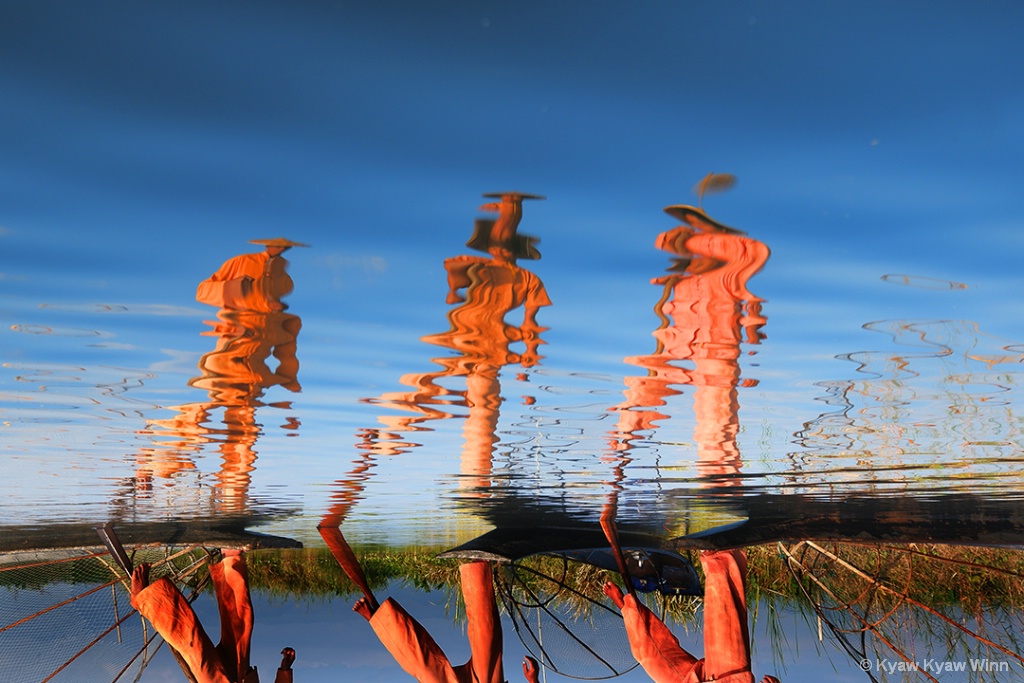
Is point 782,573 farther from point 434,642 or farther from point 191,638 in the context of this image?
point 191,638

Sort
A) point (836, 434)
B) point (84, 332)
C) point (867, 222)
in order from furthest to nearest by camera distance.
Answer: point (836, 434) < point (84, 332) < point (867, 222)

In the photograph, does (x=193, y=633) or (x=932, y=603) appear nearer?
(x=193, y=633)

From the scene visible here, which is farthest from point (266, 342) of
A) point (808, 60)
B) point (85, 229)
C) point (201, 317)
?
point (808, 60)

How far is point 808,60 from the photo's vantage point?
1.33 meters

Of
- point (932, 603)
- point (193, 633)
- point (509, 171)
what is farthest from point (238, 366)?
point (932, 603)

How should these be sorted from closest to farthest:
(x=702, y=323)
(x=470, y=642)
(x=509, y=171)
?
(x=509, y=171) < (x=702, y=323) < (x=470, y=642)

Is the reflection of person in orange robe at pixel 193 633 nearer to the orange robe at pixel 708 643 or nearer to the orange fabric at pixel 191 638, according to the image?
the orange fabric at pixel 191 638

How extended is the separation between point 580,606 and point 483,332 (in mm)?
7798

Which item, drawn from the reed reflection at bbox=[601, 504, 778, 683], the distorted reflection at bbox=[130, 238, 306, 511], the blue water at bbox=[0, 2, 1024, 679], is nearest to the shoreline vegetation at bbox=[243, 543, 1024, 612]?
the reed reflection at bbox=[601, 504, 778, 683]

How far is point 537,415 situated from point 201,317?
5.20ft

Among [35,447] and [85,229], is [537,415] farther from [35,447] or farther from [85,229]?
[35,447]

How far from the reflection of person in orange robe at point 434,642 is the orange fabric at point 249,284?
12.0 ft

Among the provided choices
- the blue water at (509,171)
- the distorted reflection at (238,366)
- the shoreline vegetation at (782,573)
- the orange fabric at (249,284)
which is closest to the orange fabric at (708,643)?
the shoreline vegetation at (782,573)

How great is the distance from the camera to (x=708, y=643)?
17.3 ft
